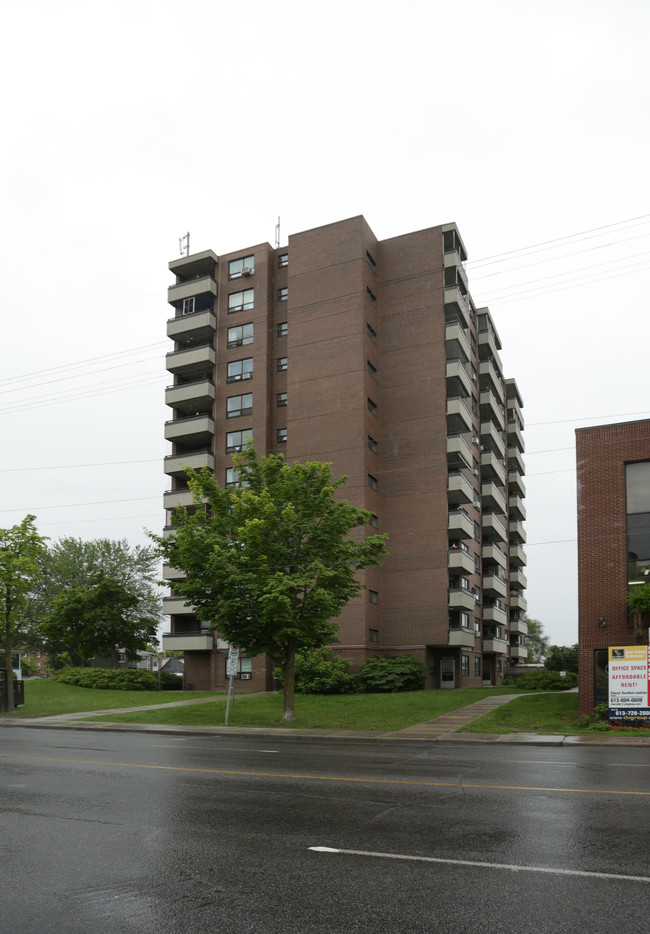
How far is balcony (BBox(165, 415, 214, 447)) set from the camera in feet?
178

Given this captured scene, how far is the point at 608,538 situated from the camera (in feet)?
91.6

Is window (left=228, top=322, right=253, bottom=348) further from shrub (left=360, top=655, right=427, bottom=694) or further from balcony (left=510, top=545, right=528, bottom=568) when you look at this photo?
balcony (left=510, top=545, right=528, bottom=568)

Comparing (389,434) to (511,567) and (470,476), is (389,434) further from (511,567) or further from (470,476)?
(511,567)

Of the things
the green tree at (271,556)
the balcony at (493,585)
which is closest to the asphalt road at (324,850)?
the green tree at (271,556)

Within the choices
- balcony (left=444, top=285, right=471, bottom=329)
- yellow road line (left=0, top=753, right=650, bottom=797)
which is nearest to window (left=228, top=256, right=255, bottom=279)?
balcony (left=444, top=285, right=471, bottom=329)

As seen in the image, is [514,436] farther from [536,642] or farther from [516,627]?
[536,642]

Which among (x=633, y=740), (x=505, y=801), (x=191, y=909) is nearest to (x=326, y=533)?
(x=633, y=740)

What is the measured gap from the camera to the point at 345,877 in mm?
6551

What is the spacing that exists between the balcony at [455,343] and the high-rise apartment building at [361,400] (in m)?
0.09

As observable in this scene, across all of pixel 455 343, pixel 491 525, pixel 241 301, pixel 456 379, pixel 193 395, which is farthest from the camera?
pixel 491 525

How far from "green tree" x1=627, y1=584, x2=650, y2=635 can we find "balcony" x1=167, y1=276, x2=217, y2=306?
39.5 metres

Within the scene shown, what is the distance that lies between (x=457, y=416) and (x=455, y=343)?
16.3 feet

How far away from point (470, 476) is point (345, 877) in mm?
49689

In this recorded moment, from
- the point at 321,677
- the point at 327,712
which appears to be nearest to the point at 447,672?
the point at 321,677
